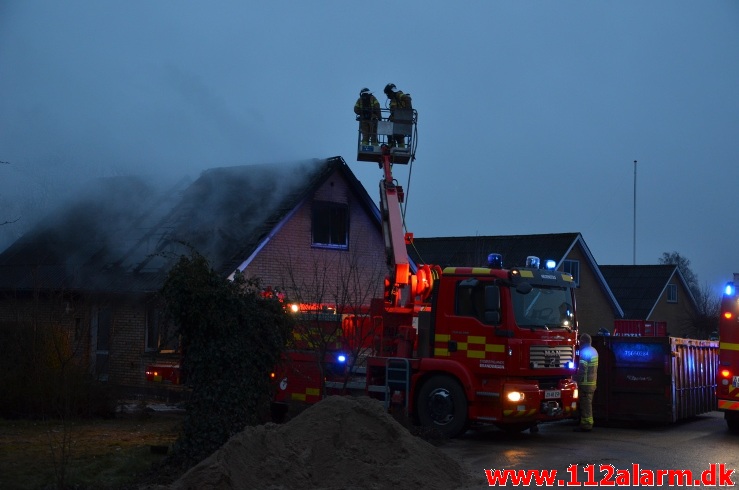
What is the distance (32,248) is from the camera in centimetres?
2423

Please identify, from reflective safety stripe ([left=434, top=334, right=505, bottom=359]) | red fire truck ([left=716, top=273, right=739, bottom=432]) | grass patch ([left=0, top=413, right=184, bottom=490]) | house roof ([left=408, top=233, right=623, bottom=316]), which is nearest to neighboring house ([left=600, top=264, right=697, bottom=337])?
house roof ([left=408, top=233, right=623, bottom=316])

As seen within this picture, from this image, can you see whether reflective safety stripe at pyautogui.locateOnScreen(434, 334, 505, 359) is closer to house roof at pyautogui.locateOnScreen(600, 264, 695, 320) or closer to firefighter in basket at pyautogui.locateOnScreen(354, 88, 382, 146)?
firefighter in basket at pyautogui.locateOnScreen(354, 88, 382, 146)

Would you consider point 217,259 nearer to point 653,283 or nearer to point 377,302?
point 377,302

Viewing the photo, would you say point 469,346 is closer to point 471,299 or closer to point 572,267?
point 471,299

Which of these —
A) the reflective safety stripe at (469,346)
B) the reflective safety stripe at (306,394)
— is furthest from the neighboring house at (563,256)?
the reflective safety stripe at (306,394)

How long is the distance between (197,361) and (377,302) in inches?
184

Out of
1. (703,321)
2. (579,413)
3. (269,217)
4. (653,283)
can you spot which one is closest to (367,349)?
(579,413)

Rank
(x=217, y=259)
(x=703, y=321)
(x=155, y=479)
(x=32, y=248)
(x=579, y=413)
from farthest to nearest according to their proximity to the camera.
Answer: (x=703, y=321) → (x=32, y=248) → (x=217, y=259) → (x=579, y=413) → (x=155, y=479)

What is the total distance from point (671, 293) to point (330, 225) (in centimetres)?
2782

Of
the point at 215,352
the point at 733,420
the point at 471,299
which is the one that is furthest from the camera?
the point at 733,420

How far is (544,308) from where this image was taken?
1380cm

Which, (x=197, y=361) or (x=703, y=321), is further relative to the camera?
(x=703, y=321)

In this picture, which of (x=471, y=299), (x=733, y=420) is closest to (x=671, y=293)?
(x=733, y=420)

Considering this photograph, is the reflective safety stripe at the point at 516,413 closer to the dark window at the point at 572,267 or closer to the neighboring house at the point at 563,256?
the neighboring house at the point at 563,256
